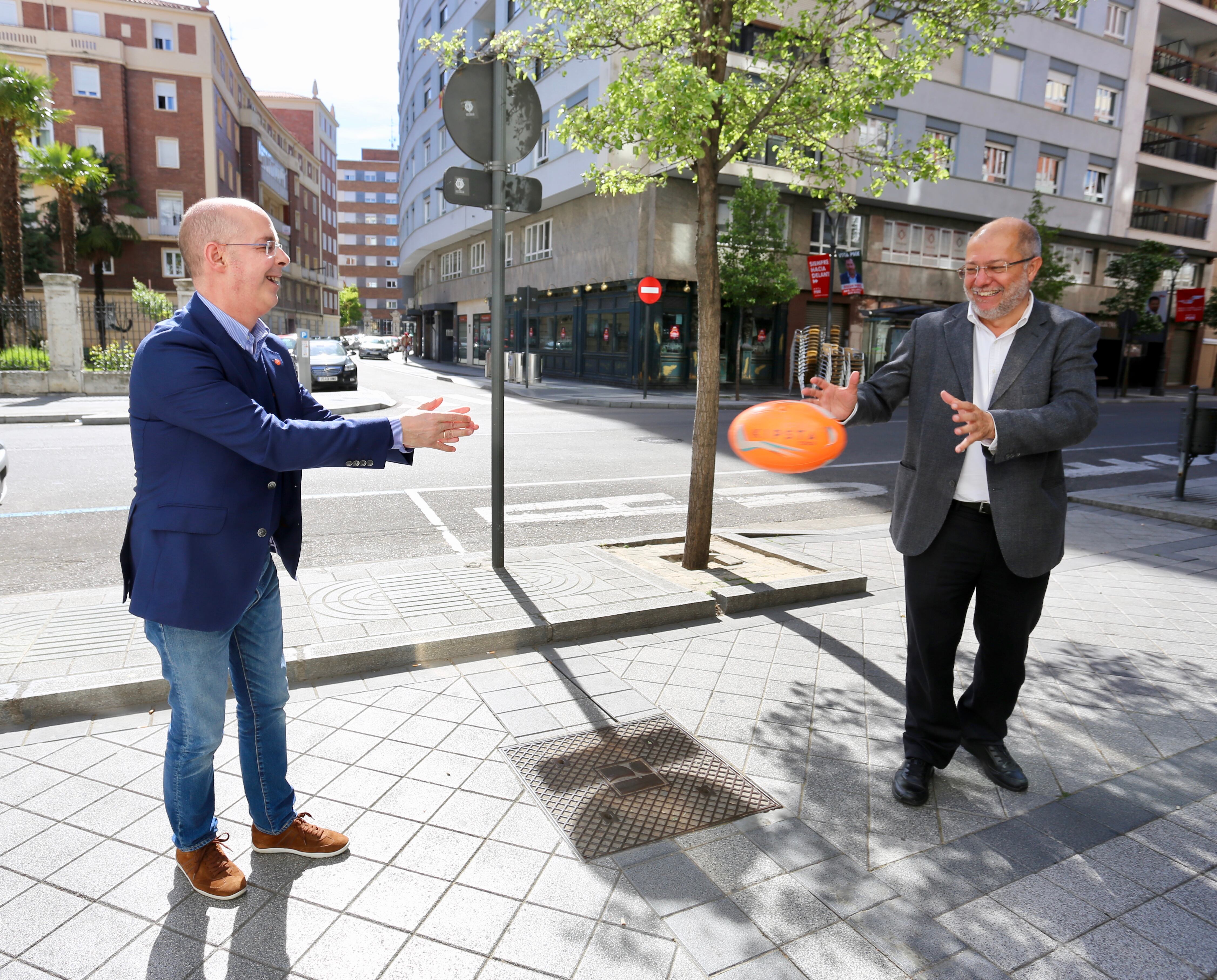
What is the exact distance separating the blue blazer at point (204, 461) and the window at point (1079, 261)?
37.8 meters

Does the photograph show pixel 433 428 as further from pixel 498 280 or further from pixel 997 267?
pixel 498 280

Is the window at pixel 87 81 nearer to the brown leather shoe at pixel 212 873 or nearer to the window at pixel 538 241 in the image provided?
the window at pixel 538 241

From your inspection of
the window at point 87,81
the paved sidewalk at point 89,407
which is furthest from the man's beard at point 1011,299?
the window at point 87,81

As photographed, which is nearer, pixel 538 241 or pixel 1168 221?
pixel 538 241

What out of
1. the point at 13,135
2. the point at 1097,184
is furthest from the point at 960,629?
the point at 1097,184

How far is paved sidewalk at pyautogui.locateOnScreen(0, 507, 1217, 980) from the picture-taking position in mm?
2281

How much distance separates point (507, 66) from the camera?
5465 millimetres

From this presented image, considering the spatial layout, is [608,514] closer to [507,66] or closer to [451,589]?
[451,589]

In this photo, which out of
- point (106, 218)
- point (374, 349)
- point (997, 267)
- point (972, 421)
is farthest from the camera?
→ point (374, 349)

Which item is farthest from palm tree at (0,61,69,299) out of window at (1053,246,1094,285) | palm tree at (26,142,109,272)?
window at (1053,246,1094,285)

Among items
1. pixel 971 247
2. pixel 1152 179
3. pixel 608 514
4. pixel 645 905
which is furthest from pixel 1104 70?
pixel 645 905

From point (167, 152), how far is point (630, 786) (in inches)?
1954

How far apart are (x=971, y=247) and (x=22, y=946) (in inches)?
148

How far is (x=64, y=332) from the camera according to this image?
18.7m
